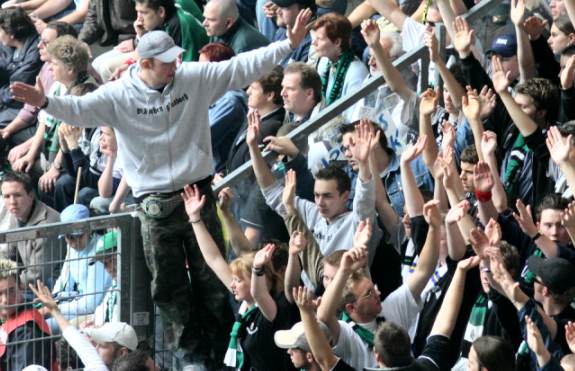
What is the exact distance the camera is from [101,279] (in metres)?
12.5

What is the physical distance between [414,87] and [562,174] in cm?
148

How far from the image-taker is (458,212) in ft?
36.9

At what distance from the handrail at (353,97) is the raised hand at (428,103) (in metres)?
0.52

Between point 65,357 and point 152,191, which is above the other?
point 152,191

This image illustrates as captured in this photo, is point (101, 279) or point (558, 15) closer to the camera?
point (101, 279)

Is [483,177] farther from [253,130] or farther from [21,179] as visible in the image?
[21,179]

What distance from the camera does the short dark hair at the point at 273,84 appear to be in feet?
44.7

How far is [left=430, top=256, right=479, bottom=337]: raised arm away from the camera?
35.7 ft

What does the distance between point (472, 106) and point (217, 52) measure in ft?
9.58

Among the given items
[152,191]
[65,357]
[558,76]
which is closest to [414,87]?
[558,76]

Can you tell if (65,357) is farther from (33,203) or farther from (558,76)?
(558,76)

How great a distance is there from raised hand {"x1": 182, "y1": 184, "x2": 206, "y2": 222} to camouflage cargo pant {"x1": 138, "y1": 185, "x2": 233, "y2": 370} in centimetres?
10

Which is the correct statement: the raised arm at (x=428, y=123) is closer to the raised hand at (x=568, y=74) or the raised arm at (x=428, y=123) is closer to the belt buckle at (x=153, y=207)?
the raised hand at (x=568, y=74)

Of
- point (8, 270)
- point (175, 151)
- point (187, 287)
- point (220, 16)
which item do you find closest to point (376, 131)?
point (175, 151)
